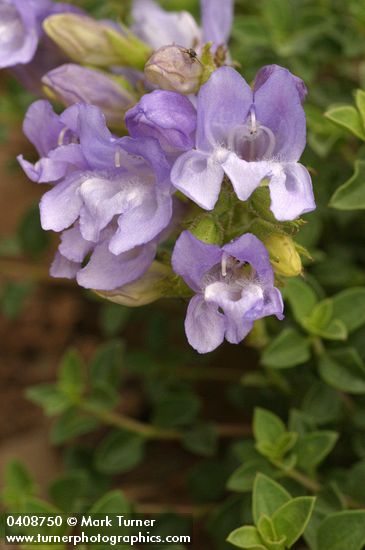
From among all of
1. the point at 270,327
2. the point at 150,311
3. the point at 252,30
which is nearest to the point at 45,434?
the point at 150,311

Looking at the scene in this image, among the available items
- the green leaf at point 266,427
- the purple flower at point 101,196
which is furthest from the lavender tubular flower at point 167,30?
the green leaf at point 266,427

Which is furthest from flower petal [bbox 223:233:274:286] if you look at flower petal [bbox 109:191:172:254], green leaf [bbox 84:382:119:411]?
green leaf [bbox 84:382:119:411]

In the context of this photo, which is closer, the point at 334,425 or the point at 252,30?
the point at 334,425

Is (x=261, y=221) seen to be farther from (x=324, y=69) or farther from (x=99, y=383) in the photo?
(x=324, y=69)

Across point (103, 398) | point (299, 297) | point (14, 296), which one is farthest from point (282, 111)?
point (14, 296)

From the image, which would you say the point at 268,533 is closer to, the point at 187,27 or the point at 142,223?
the point at 142,223

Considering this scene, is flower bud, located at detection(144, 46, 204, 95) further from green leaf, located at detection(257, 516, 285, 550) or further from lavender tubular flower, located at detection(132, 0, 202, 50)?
green leaf, located at detection(257, 516, 285, 550)
